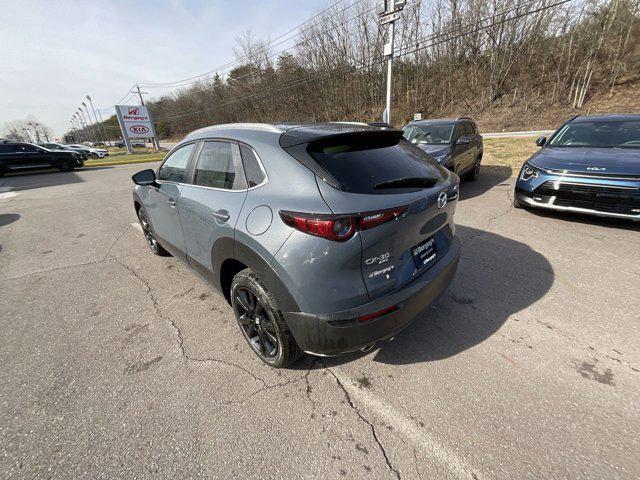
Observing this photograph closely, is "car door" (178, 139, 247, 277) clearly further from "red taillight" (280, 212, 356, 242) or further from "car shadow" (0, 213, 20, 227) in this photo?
"car shadow" (0, 213, 20, 227)

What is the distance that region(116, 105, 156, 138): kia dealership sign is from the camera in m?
30.2

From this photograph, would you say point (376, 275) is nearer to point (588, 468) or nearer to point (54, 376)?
point (588, 468)

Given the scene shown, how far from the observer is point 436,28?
23797mm

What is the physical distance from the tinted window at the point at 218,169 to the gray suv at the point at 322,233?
0.01 meters

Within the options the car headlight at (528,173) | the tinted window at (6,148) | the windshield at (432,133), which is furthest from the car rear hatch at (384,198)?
the tinted window at (6,148)

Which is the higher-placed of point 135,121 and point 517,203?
point 135,121

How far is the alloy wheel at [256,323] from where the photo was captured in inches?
86.3

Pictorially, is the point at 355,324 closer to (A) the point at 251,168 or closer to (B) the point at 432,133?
(A) the point at 251,168

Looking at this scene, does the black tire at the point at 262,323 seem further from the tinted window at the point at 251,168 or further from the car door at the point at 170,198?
the car door at the point at 170,198

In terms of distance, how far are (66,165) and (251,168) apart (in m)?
20.8

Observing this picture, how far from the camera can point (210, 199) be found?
7.88ft

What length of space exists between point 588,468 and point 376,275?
146 cm

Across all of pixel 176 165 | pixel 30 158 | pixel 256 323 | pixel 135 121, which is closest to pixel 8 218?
pixel 176 165

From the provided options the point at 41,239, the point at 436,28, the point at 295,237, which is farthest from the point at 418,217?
the point at 436,28
